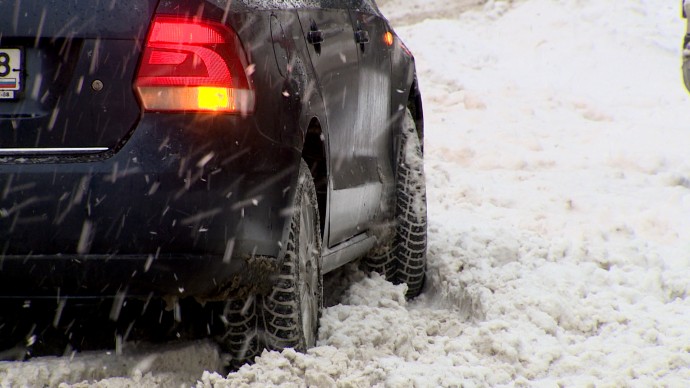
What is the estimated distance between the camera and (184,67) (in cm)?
319

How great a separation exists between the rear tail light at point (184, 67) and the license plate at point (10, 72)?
1.13 ft

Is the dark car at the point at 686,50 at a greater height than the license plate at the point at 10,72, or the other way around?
the license plate at the point at 10,72

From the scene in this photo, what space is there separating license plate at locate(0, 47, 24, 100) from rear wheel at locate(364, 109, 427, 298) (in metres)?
2.56

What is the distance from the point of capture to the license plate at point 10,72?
3172mm

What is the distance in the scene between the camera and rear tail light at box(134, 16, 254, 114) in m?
3.18

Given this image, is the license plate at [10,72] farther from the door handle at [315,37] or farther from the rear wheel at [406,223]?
the rear wheel at [406,223]

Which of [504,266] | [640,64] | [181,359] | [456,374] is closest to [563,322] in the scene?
[504,266]

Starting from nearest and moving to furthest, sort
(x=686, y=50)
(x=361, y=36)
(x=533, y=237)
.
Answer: (x=361, y=36), (x=533, y=237), (x=686, y=50)

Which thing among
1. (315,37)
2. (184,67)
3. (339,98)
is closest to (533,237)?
(339,98)

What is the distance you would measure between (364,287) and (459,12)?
1191 centimetres

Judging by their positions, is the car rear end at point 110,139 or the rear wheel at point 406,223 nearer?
the car rear end at point 110,139

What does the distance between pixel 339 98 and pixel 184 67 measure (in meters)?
1.11

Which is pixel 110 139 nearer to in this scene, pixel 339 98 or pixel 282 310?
A: pixel 282 310

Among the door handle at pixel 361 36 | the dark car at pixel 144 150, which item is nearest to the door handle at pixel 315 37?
the dark car at pixel 144 150
